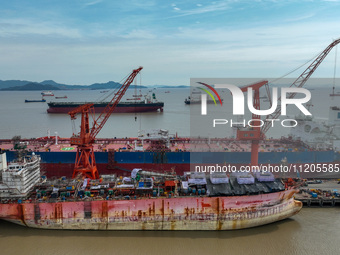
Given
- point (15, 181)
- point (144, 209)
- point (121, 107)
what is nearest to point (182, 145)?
point (144, 209)

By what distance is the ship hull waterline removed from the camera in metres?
16.1

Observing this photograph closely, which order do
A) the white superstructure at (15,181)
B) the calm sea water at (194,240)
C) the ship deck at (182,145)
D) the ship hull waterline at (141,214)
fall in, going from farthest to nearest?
the ship deck at (182,145) < the white superstructure at (15,181) < the ship hull waterline at (141,214) < the calm sea water at (194,240)

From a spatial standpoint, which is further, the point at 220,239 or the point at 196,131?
the point at 196,131

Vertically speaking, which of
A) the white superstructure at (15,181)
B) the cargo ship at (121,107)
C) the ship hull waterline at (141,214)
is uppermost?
the cargo ship at (121,107)

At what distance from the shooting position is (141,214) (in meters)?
16.2

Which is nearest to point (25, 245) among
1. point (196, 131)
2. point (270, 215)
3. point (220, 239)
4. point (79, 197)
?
point (79, 197)

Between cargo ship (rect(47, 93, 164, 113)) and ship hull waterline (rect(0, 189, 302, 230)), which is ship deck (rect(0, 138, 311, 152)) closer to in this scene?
ship hull waterline (rect(0, 189, 302, 230))

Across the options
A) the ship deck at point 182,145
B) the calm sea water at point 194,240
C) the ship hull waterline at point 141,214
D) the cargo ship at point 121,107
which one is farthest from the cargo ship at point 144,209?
the cargo ship at point 121,107

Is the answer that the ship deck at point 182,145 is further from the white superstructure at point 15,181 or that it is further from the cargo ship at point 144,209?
the white superstructure at point 15,181

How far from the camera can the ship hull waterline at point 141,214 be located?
16.1 metres

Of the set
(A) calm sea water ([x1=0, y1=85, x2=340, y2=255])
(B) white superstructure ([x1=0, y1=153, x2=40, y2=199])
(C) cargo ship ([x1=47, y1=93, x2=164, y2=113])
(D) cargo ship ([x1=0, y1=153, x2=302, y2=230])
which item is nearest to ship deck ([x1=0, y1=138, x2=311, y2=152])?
(D) cargo ship ([x1=0, y1=153, x2=302, y2=230])

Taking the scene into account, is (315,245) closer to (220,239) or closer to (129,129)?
(220,239)

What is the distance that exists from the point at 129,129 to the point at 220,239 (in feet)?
101

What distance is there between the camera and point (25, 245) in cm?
1477
